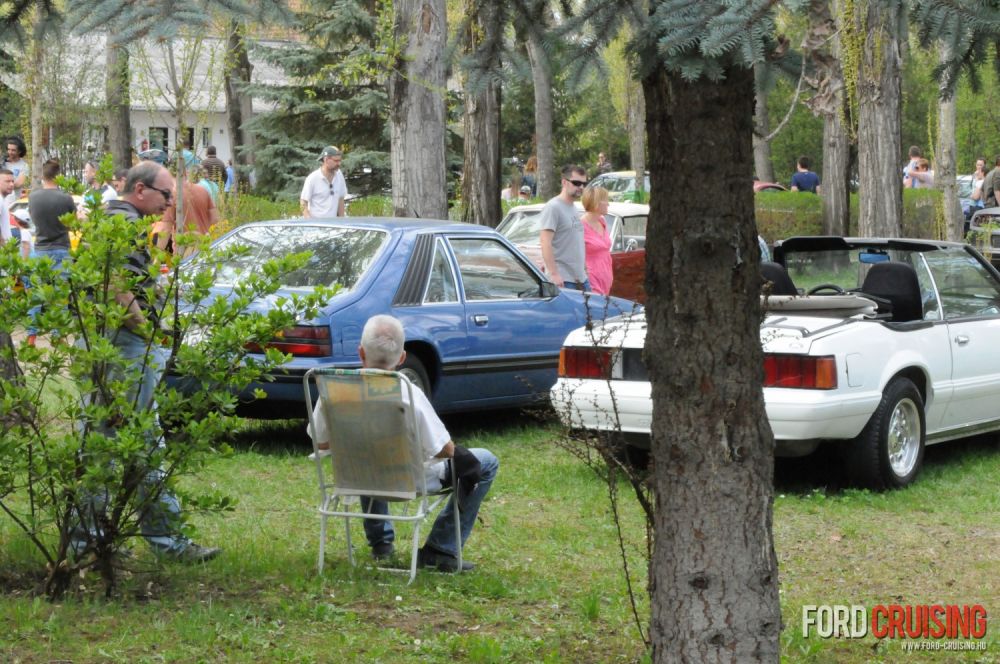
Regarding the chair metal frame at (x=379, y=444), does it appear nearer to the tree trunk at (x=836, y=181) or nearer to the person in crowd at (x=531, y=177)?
the tree trunk at (x=836, y=181)

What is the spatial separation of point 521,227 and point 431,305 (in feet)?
22.6

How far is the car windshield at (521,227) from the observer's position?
52.2 ft

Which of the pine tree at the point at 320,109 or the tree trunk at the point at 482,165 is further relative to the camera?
the pine tree at the point at 320,109

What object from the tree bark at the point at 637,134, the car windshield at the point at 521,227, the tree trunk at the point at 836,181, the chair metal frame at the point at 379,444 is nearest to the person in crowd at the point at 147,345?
the chair metal frame at the point at 379,444

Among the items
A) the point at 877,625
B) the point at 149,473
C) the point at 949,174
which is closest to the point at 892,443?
the point at 877,625

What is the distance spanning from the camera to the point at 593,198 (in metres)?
12.4

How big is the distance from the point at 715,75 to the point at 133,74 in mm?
18328

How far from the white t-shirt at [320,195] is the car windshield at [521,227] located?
2.08 metres

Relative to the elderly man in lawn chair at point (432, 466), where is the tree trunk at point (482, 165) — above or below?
above

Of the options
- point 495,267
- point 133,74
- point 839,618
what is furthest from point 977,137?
point 839,618

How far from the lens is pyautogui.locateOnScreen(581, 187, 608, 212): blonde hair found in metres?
12.4

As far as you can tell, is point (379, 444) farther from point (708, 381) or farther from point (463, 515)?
point (708, 381)

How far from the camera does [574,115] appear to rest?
45.6 meters

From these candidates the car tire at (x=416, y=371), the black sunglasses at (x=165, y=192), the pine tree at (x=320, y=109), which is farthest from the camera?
the pine tree at (x=320, y=109)
